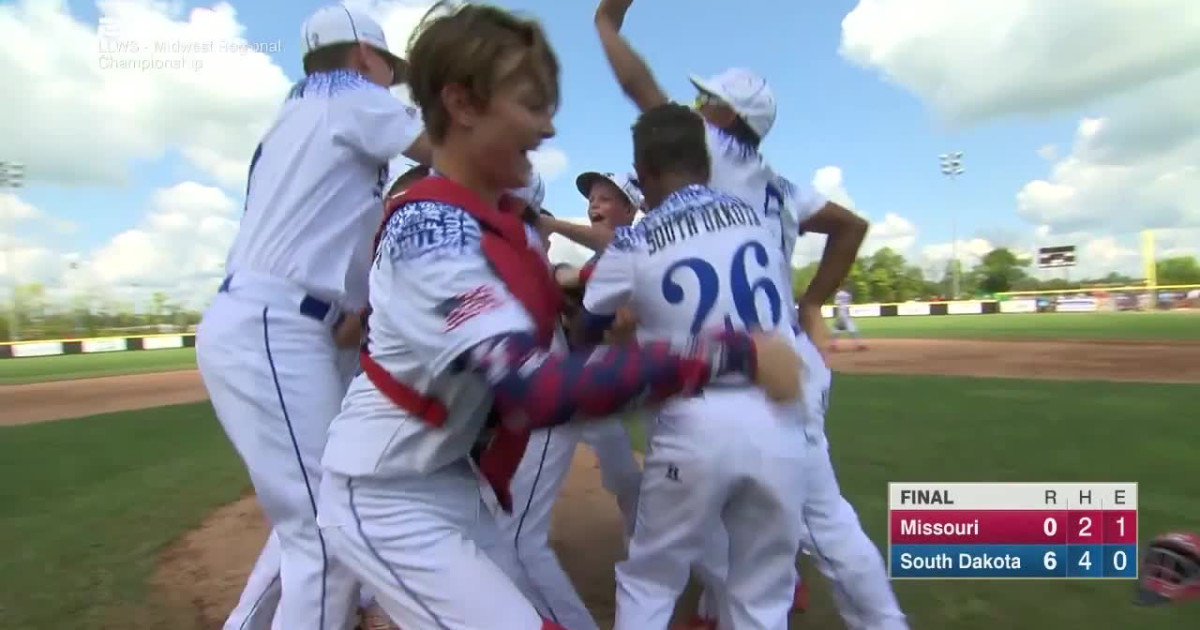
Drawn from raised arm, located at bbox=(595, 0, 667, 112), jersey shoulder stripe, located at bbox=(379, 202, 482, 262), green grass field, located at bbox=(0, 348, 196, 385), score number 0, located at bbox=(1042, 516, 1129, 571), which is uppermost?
raised arm, located at bbox=(595, 0, 667, 112)

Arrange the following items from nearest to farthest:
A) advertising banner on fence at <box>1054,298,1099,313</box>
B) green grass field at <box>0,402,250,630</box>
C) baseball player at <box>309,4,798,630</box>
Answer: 1. baseball player at <box>309,4,798,630</box>
2. green grass field at <box>0,402,250,630</box>
3. advertising banner on fence at <box>1054,298,1099,313</box>

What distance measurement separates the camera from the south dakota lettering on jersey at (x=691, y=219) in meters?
2.40

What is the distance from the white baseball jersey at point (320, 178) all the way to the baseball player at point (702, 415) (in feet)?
2.40

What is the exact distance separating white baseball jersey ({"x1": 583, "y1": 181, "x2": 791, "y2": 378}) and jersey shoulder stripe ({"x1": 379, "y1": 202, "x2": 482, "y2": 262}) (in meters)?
0.89

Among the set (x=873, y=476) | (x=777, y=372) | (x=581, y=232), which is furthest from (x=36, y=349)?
(x=777, y=372)

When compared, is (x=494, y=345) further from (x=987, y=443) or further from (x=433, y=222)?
(x=987, y=443)

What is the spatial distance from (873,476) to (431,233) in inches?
199

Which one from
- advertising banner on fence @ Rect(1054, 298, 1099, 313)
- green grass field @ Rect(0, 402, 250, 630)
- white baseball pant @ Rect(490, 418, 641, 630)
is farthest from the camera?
advertising banner on fence @ Rect(1054, 298, 1099, 313)

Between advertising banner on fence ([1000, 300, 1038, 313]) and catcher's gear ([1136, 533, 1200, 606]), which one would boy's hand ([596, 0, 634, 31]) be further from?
advertising banner on fence ([1000, 300, 1038, 313])

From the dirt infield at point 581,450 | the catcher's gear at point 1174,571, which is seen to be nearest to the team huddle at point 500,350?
the dirt infield at point 581,450

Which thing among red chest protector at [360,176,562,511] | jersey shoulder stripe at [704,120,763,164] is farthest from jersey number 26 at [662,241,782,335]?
red chest protector at [360,176,562,511]

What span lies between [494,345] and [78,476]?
7.61m

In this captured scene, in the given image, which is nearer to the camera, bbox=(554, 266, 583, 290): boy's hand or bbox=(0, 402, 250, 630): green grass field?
bbox=(554, 266, 583, 290): boy's hand

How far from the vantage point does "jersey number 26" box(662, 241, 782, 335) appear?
7.72ft
